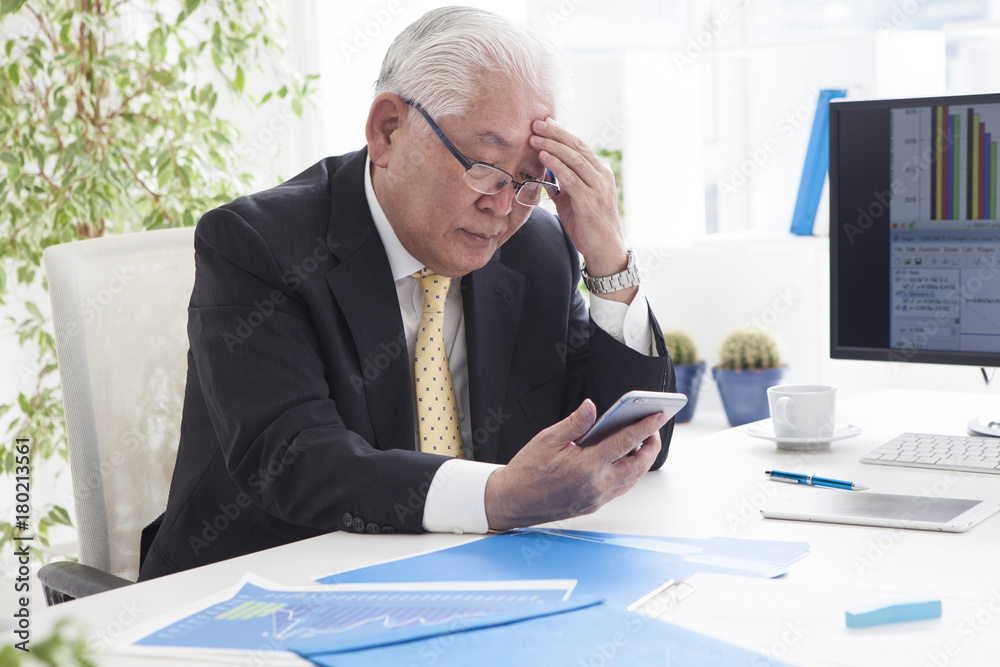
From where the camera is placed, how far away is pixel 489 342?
141cm

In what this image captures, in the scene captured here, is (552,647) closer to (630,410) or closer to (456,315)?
(630,410)

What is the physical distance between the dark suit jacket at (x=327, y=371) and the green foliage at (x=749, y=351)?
5.85 ft

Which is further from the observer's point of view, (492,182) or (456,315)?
(456,315)

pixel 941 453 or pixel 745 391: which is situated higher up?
pixel 941 453

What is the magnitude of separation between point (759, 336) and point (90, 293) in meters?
2.30

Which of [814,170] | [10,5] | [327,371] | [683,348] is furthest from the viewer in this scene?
[683,348]

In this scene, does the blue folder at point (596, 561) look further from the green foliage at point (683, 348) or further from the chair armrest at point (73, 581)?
the green foliage at point (683, 348)

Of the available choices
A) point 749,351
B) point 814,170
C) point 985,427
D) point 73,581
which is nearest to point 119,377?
point 73,581

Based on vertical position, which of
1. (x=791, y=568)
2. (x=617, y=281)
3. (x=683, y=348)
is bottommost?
(x=683, y=348)

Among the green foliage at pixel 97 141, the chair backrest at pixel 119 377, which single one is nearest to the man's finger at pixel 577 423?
the chair backrest at pixel 119 377

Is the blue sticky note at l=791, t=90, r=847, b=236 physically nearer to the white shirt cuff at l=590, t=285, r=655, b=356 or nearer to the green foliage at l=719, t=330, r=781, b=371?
the green foliage at l=719, t=330, r=781, b=371

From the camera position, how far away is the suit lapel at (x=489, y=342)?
138 cm

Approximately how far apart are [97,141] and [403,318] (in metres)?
1.23

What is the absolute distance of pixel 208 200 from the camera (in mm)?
2207
